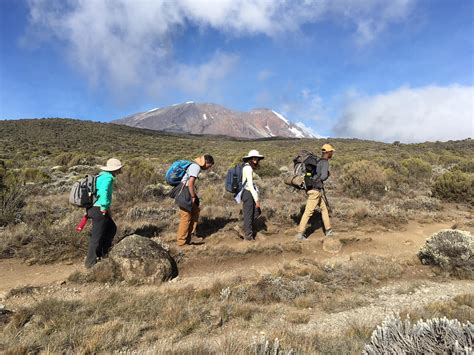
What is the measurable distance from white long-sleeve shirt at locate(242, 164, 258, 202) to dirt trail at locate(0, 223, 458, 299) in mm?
1120

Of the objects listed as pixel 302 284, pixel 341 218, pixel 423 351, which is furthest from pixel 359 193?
pixel 423 351

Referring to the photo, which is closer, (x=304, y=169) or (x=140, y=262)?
(x=140, y=262)

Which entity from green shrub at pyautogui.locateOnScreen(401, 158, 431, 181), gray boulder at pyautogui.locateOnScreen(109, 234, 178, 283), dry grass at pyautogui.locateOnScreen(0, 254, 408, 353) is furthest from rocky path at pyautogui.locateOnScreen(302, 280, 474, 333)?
green shrub at pyautogui.locateOnScreen(401, 158, 431, 181)

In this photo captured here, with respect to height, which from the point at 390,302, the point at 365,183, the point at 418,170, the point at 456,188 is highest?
the point at 418,170

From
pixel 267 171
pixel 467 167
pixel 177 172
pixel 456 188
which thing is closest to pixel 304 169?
pixel 177 172

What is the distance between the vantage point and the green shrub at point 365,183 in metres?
12.2

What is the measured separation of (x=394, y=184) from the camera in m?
13.4

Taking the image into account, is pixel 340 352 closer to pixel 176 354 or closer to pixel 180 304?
pixel 176 354

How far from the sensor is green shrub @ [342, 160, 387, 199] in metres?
12.2

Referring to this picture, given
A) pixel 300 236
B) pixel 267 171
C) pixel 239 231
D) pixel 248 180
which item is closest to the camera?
pixel 248 180

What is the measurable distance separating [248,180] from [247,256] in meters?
1.59

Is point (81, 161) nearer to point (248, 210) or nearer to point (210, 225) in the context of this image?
point (210, 225)

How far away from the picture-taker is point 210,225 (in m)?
7.98

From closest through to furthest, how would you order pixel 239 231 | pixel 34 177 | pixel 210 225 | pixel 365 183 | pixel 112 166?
pixel 112 166
pixel 239 231
pixel 210 225
pixel 365 183
pixel 34 177
